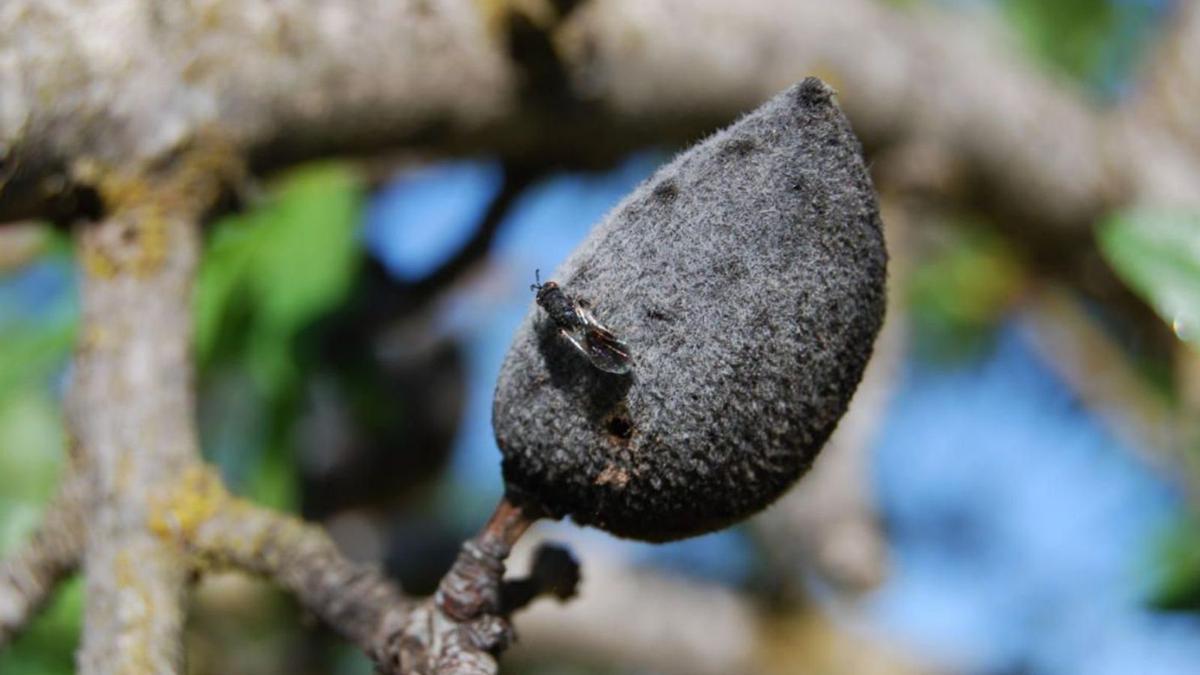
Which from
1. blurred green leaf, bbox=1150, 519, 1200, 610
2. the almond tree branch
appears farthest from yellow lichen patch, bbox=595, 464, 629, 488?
blurred green leaf, bbox=1150, 519, 1200, 610

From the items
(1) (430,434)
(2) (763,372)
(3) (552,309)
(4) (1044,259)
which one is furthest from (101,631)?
(4) (1044,259)

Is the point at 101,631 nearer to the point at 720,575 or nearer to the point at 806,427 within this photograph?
the point at 806,427

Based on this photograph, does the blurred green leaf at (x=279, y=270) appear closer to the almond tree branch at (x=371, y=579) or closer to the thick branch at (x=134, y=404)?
the thick branch at (x=134, y=404)

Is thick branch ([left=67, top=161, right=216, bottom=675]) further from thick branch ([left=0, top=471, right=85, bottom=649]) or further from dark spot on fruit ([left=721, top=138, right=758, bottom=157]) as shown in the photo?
dark spot on fruit ([left=721, top=138, right=758, bottom=157])

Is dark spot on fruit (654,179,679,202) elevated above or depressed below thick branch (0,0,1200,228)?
below

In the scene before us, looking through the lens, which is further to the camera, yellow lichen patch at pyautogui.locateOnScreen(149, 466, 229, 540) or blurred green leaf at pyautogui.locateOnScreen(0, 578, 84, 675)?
blurred green leaf at pyautogui.locateOnScreen(0, 578, 84, 675)

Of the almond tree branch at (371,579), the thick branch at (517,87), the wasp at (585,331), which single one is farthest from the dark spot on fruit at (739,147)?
the thick branch at (517,87)
